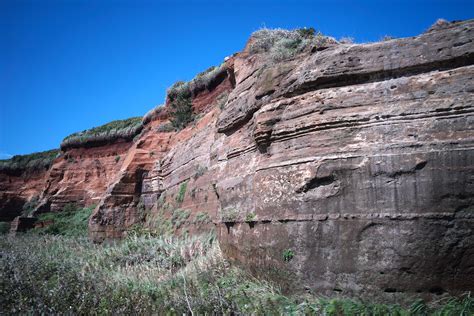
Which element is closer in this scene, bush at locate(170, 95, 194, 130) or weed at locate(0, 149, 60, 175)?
bush at locate(170, 95, 194, 130)

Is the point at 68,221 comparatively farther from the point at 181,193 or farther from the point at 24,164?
the point at 24,164

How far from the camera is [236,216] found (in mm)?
7324

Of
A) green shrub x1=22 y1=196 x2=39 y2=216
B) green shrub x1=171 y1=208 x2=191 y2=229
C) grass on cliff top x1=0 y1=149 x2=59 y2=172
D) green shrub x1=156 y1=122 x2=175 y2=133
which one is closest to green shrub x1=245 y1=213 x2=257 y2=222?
green shrub x1=171 y1=208 x2=191 y2=229

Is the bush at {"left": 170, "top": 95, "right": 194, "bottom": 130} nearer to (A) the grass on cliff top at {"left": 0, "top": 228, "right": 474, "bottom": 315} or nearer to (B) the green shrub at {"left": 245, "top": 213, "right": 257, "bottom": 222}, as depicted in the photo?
(A) the grass on cliff top at {"left": 0, "top": 228, "right": 474, "bottom": 315}

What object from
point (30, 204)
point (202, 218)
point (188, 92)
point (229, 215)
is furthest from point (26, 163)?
point (229, 215)

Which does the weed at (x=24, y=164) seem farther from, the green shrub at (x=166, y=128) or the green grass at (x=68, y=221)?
the green shrub at (x=166, y=128)

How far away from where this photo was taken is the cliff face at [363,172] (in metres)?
4.80

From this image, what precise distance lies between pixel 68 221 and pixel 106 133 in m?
9.10

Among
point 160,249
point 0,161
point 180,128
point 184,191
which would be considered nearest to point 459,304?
point 160,249

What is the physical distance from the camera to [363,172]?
5.38m

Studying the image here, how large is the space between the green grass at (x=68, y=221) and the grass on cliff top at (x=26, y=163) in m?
11.7

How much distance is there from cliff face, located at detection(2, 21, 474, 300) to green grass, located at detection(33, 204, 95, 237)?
18.5m

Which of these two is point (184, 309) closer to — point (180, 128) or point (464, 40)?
point (464, 40)

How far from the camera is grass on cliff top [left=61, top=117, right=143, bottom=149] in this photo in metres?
31.5
